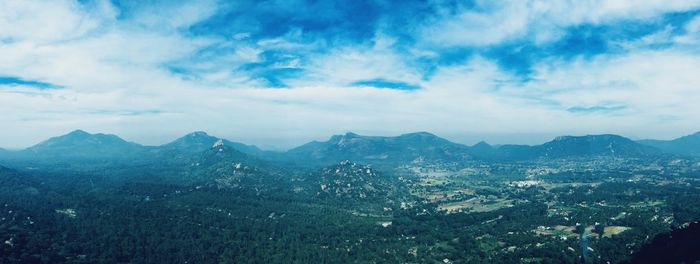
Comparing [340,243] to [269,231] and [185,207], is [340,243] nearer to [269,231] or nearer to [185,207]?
[269,231]

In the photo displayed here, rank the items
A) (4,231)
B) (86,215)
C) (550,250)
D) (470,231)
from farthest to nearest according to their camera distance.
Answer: (86,215) → (470,231) → (4,231) → (550,250)

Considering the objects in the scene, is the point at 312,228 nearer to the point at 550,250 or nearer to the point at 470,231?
the point at 470,231

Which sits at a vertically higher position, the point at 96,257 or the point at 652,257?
the point at 652,257

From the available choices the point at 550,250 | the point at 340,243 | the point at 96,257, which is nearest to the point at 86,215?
the point at 96,257

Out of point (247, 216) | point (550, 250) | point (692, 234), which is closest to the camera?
point (692, 234)

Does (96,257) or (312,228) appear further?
(312,228)

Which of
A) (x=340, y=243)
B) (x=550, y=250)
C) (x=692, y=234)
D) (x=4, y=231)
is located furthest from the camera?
(x=340, y=243)

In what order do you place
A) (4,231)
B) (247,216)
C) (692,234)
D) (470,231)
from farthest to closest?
1. (247,216)
2. (470,231)
3. (4,231)
4. (692,234)

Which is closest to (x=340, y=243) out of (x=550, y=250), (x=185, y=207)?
(x=550, y=250)

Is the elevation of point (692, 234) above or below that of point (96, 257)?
above
